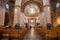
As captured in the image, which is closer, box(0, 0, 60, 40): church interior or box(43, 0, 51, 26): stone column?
box(0, 0, 60, 40): church interior

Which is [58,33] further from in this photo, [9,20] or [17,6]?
[9,20]

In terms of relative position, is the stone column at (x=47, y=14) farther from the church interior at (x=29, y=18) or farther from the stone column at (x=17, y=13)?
the stone column at (x=17, y=13)

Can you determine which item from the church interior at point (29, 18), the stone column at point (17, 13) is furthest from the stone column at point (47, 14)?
the stone column at point (17, 13)

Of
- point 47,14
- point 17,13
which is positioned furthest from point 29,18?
point 47,14

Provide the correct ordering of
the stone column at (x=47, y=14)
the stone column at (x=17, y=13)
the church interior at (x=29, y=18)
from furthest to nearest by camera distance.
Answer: the stone column at (x=17, y=13) → the stone column at (x=47, y=14) → the church interior at (x=29, y=18)

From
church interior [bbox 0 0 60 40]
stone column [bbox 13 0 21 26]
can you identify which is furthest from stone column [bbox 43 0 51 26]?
stone column [bbox 13 0 21 26]

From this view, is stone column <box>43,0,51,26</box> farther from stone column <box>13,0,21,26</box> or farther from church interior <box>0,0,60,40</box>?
stone column <box>13,0,21,26</box>

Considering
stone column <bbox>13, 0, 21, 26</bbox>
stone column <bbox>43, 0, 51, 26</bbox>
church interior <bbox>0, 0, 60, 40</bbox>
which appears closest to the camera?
church interior <bbox>0, 0, 60, 40</bbox>

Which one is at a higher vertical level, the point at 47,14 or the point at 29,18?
the point at 29,18

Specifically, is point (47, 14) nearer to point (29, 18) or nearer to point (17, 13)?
point (17, 13)

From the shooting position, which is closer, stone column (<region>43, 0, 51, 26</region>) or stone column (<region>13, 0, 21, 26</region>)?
stone column (<region>43, 0, 51, 26</region>)

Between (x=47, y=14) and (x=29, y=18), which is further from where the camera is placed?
(x=29, y=18)

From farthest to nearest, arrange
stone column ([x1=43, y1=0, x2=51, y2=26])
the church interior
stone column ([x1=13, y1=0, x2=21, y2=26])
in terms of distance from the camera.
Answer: stone column ([x1=13, y1=0, x2=21, y2=26]) → stone column ([x1=43, y1=0, x2=51, y2=26]) → the church interior

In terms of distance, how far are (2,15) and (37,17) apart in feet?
60.6
